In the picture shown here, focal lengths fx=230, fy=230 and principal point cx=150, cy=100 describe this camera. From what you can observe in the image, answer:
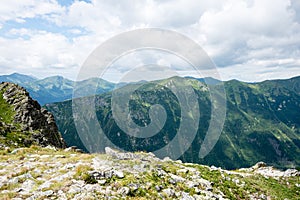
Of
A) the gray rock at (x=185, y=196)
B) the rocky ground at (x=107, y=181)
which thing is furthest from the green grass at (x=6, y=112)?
the gray rock at (x=185, y=196)

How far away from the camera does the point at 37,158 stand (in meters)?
21.1

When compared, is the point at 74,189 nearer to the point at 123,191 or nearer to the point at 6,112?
the point at 123,191

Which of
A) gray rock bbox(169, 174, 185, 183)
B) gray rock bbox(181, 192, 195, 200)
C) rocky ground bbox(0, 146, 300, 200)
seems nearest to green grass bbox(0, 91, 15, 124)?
rocky ground bbox(0, 146, 300, 200)

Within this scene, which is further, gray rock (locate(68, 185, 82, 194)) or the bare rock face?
the bare rock face

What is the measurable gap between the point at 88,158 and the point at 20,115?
101ft

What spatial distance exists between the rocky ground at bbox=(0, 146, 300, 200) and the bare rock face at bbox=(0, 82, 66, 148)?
16.1m

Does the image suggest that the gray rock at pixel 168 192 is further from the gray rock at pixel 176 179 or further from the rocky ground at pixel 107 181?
the gray rock at pixel 176 179

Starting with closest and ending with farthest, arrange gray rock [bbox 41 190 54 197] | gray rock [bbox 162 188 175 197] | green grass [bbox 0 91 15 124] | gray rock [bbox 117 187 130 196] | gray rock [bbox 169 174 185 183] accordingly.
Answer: gray rock [bbox 41 190 54 197], gray rock [bbox 117 187 130 196], gray rock [bbox 162 188 175 197], gray rock [bbox 169 174 185 183], green grass [bbox 0 91 15 124]

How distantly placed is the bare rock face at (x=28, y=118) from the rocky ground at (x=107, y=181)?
16.1 m

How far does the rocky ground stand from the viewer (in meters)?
13.9

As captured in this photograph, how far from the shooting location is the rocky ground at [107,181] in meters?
13.9

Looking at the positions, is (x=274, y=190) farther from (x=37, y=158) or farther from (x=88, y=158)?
(x=37, y=158)

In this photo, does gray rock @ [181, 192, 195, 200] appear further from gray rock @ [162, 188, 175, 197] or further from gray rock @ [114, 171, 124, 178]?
gray rock @ [114, 171, 124, 178]

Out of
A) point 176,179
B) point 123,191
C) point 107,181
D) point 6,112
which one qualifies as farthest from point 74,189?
point 6,112
